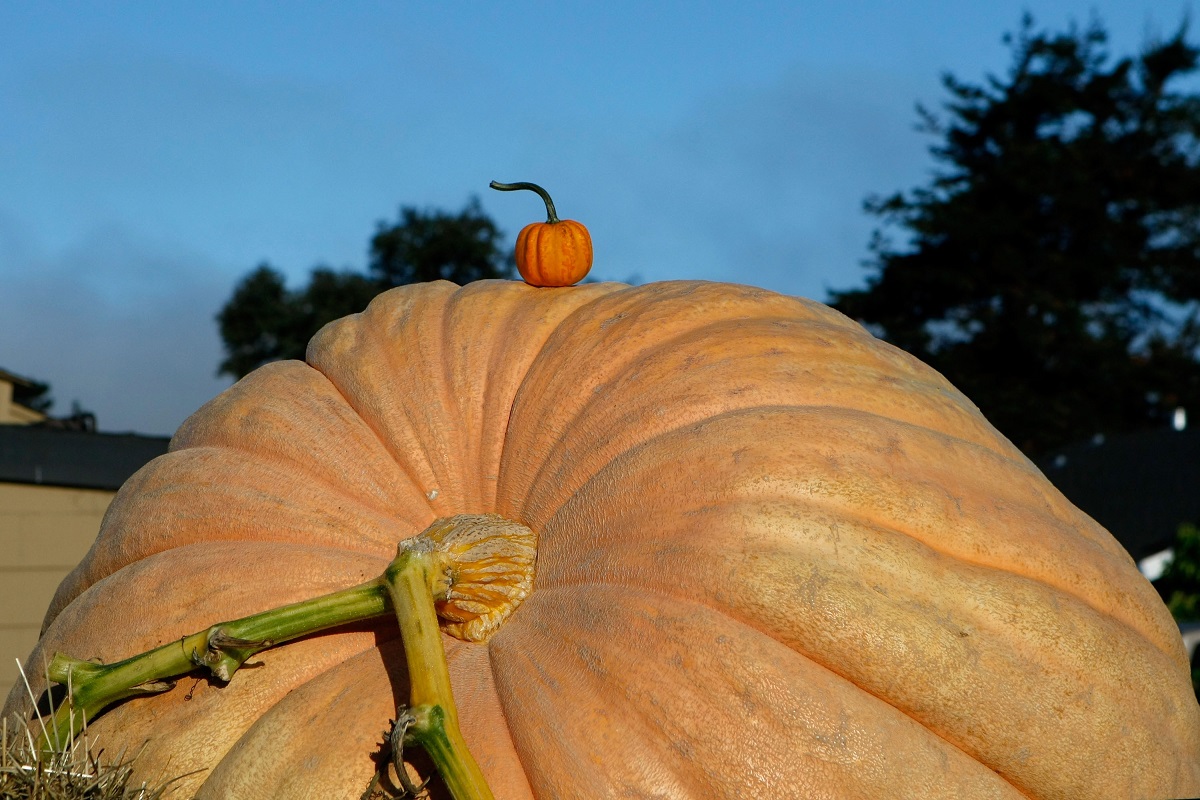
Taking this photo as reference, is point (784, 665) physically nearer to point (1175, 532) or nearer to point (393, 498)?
point (393, 498)

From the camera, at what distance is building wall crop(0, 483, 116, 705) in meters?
5.54

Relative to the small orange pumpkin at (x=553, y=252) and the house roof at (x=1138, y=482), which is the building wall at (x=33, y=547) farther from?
the house roof at (x=1138, y=482)

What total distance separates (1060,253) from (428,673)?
94.6 ft

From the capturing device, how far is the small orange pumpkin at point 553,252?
2.90 metres

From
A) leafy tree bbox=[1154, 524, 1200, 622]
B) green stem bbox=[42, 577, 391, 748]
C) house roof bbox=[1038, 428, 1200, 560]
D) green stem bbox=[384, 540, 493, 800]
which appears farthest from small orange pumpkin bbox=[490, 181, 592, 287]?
house roof bbox=[1038, 428, 1200, 560]

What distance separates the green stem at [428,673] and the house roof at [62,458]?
4.13 metres

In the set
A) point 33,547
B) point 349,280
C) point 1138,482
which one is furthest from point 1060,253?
point 33,547

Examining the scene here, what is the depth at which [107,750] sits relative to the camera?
2127mm

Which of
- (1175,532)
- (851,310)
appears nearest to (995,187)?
(851,310)

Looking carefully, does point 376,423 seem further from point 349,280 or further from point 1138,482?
point 349,280

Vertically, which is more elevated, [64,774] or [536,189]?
[536,189]

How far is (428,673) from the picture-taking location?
5.96 feet

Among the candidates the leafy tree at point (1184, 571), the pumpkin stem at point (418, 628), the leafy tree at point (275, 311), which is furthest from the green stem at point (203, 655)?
the leafy tree at point (275, 311)

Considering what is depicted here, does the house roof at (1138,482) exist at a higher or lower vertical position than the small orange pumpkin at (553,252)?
higher
